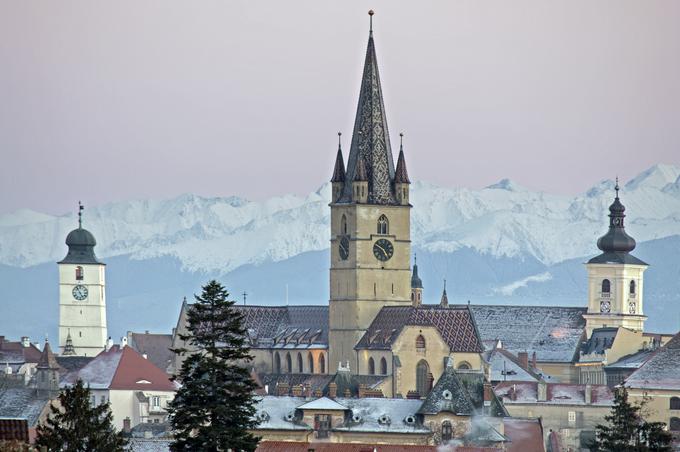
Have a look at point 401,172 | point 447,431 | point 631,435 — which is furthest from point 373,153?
point 631,435

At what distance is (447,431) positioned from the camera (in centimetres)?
14238

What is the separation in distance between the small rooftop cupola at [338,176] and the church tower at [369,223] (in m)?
0.07

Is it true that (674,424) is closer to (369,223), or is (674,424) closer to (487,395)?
(487,395)

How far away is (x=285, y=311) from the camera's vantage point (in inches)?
7731

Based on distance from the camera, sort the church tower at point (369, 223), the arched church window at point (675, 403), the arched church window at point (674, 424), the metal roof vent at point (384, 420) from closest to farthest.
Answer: the metal roof vent at point (384, 420)
the arched church window at point (674, 424)
the arched church window at point (675, 403)
the church tower at point (369, 223)

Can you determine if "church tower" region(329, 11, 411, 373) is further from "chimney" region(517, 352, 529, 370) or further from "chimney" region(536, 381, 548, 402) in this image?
"chimney" region(536, 381, 548, 402)

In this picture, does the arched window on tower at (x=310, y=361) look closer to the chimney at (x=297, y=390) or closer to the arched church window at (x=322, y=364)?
the arched church window at (x=322, y=364)

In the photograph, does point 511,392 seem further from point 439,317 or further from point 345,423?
point 345,423

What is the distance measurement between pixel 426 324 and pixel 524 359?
17.4m

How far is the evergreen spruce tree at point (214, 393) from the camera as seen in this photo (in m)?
82.4

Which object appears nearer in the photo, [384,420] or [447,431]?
[447,431]

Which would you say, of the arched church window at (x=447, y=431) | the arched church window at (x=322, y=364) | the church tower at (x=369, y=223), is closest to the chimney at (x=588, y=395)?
the church tower at (x=369, y=223)

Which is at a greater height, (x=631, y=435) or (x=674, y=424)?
(x=674, y=424)

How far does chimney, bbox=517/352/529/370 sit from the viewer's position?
192275mm
